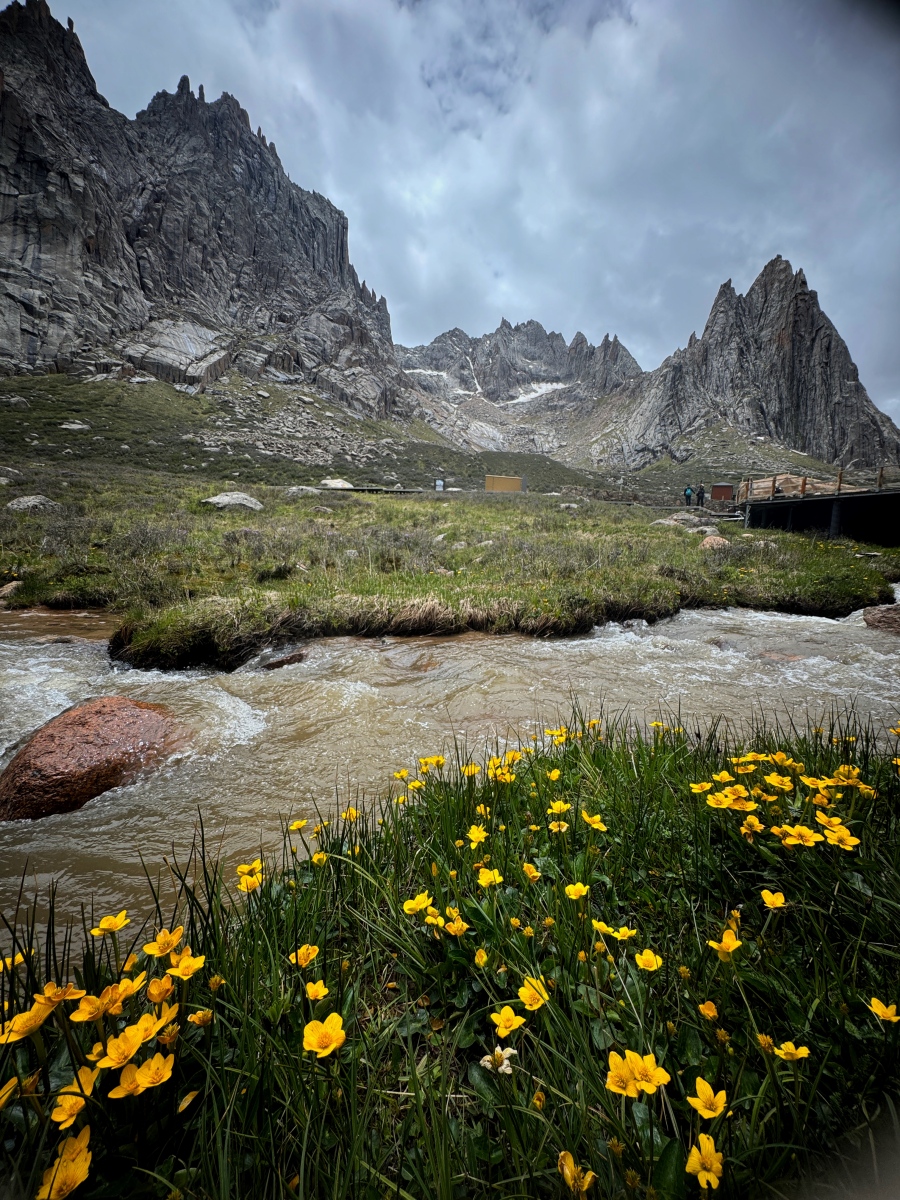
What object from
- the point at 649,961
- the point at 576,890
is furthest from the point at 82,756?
the point at 649,961

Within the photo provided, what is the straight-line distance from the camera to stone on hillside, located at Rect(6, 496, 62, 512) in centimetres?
1636

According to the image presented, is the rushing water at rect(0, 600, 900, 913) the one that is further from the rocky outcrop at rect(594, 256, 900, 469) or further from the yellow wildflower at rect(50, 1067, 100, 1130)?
the rocky outcrop at rect(594, 256, 900, 469)

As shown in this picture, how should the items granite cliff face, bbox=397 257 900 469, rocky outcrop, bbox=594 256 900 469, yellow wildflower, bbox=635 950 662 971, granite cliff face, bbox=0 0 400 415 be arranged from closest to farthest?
yellow wildflower, bbox=635 950 662 971, granite cliff face, bbox=0 0 400 415, granite cliff face, bbox=397 257 900 469, rocky outcrop, bbox=594 256 900 469

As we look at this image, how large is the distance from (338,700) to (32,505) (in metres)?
18.5

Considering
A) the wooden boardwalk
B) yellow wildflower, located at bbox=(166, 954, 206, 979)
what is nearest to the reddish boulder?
yellow wildflower, located at bbox=(166, 954, 206, 979)

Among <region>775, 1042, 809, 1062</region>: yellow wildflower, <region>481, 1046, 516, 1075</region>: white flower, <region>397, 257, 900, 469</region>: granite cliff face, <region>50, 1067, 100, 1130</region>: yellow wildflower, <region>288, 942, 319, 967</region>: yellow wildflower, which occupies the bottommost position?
<region>481, 1046, 516, 1075</region>: white flower

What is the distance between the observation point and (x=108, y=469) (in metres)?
31.3

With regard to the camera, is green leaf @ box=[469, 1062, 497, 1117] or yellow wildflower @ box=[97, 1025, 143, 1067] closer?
yellow wildflower @ box=[97, 1025, 143, 1067]

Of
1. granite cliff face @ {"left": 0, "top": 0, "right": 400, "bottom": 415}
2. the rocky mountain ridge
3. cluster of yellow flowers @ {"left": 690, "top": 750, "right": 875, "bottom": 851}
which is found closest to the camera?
cluster of yellow flowers @ {"left": 690, "top": 750, "right": 875, "bottom": 851}

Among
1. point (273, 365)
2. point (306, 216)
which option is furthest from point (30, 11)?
point (273, 365)

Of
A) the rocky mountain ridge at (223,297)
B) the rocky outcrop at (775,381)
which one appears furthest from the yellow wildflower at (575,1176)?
the rocky outcrop at (775,381)

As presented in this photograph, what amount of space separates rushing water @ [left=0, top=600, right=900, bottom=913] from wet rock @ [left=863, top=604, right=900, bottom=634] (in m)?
0.25

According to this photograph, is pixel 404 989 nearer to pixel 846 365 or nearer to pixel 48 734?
pixel 48 734

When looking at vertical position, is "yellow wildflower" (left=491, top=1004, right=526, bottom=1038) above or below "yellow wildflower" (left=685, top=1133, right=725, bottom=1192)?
below
